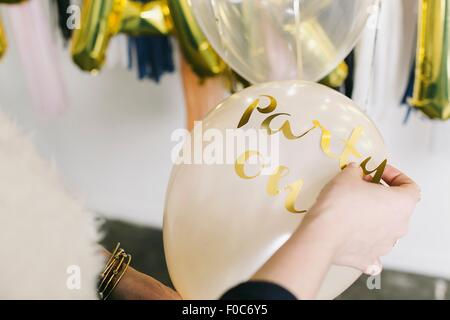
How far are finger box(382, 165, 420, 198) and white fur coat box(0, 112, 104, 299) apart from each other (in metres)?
0.40

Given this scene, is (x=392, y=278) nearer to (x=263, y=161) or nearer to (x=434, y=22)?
(x=434, y=22)

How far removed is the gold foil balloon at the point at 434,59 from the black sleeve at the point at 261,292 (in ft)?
2.52

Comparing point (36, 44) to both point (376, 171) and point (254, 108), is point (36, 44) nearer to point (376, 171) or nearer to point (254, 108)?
point (254, 108)

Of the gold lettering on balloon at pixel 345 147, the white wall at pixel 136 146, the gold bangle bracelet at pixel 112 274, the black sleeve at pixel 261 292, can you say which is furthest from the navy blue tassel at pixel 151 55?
the black sleeve at pixel 261 292

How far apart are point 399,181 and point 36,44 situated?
1.38m

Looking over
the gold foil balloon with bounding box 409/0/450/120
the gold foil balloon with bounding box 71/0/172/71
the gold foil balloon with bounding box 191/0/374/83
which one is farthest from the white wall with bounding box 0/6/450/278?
the gold foil balloon with bounding box 191/0/374/83

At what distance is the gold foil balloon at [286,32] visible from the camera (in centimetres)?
85

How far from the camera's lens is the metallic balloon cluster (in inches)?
44.9

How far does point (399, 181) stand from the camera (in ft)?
2.12

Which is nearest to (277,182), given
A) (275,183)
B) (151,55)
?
(275,183)

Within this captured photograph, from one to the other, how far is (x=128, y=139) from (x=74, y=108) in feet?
0.82

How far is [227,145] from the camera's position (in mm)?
686
